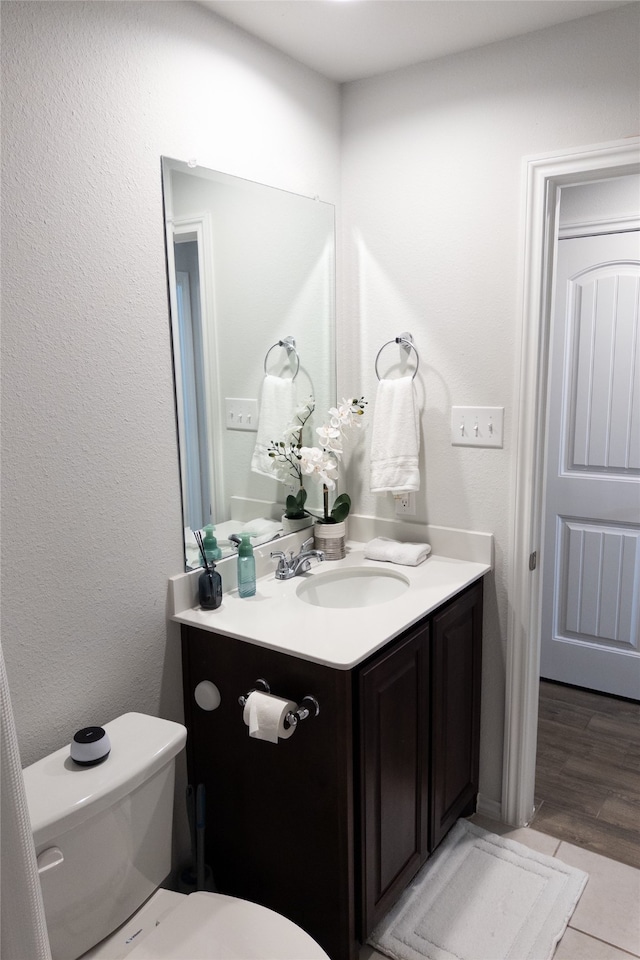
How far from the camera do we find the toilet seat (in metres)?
1.31

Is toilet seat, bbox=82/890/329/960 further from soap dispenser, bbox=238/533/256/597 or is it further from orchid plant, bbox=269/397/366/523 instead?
orchid plant, bbox=269/397/366/523

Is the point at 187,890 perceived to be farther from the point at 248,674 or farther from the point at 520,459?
the point at 520,459

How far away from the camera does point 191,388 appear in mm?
1754

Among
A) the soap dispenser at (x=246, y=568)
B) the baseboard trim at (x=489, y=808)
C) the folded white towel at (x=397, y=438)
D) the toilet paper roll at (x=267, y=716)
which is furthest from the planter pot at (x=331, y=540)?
the baseboard trim at (x=489, y=808)

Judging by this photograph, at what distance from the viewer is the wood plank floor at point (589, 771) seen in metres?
2.15

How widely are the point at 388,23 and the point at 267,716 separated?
171 cm

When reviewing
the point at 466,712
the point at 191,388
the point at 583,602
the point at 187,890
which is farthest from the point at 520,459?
the point at 187,890

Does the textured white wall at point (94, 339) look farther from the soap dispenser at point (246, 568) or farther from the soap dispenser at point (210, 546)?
the soap dispenser at point (246, 568)

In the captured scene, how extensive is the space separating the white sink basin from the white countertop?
0.03 m

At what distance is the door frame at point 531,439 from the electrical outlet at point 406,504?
0.33m

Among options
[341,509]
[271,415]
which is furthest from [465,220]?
[341,509]

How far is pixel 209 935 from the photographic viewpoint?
135 cm

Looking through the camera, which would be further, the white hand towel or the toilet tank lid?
the white hand towel

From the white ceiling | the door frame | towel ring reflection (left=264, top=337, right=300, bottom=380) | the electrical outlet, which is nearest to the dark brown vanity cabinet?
the door frame
